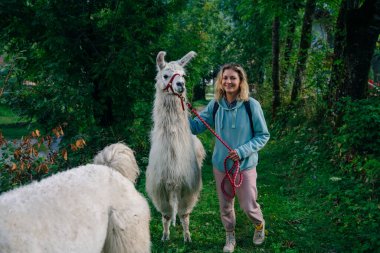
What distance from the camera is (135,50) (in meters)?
6.36

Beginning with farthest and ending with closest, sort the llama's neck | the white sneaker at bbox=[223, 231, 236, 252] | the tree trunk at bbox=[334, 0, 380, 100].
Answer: the tree trunk at bbox=[334, 0, 380, 100], the white sneaker at bbox=[223, 231, 236, 252], the llama's neck

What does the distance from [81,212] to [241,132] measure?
211cm

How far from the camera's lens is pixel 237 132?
4.08 metres

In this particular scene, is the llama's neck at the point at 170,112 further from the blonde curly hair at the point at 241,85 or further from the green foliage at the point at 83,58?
the green foliage at the point at 83,58

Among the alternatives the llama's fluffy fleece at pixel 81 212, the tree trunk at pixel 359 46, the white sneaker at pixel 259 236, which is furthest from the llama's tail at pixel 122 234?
the tree trunk at pixel 359 46

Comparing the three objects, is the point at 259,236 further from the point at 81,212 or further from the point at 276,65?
the point at 276,65

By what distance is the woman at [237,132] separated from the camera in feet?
13.3

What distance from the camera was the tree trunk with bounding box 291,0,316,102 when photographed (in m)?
10.3

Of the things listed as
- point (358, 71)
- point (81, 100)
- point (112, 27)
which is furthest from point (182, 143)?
point (358, 71)

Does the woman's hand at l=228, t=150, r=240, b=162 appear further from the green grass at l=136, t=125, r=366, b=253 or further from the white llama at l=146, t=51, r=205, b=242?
the green grass at l=136, t=125, r=366, b=253

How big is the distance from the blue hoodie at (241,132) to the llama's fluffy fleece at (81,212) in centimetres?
140

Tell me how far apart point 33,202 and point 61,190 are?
0.66ft

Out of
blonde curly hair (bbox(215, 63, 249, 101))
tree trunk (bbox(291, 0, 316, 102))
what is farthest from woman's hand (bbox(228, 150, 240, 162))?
tree trunk (bbox(291, 0, 316, 102))

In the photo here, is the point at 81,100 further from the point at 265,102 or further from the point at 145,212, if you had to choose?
the point at 265,102
